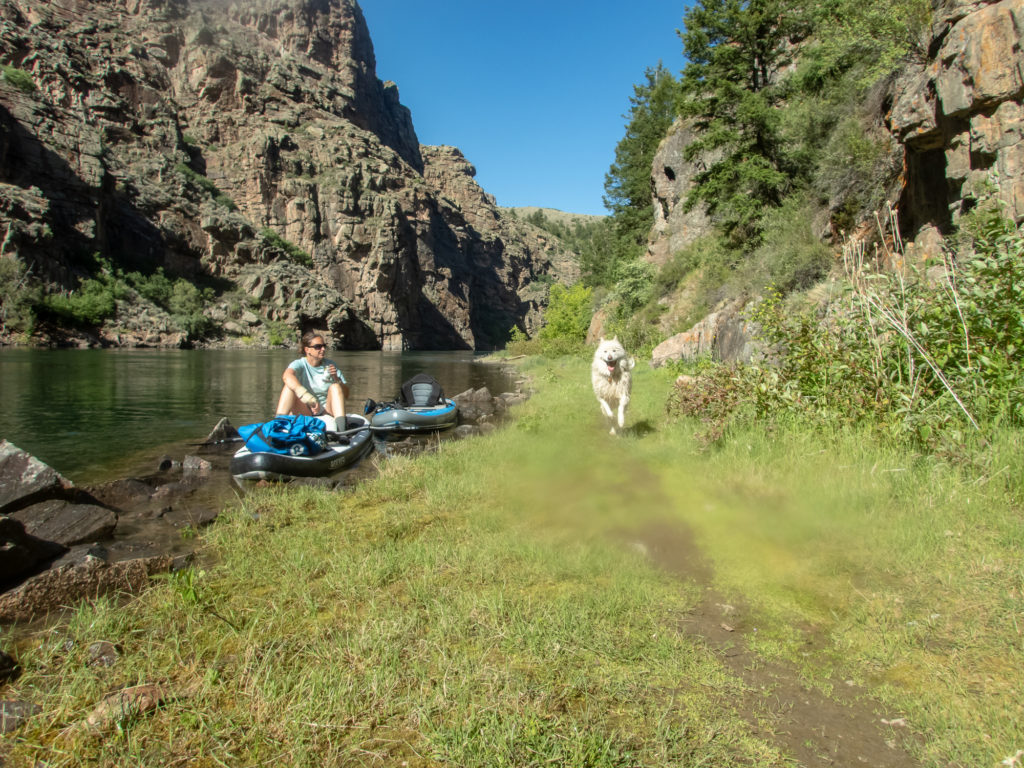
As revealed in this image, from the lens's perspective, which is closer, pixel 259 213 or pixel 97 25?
pixel 97 25

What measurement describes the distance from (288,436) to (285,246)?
3759 inches

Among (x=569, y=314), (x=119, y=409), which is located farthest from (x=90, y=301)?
(x=119, y=409)

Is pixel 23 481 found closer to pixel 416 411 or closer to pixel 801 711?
pixel 416 411

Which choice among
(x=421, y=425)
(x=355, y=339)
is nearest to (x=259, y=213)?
(x=355, y=339)

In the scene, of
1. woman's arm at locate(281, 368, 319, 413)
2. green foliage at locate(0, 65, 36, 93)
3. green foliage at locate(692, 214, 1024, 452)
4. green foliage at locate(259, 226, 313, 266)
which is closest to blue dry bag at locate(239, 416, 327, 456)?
woman's arm at locate(281, 368, 319, 413)

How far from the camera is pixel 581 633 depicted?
3229 millimetres

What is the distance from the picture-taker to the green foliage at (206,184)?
82.2m

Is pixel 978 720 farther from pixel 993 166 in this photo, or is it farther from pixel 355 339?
pixel 355 339

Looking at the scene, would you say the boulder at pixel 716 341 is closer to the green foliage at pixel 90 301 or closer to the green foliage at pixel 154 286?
the green foliage at pixel 90 301

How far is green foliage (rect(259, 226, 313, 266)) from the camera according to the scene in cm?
8806

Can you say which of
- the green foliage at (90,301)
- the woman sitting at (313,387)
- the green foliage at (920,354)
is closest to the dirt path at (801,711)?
the green foliage at (920,354)

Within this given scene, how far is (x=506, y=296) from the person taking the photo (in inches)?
6471

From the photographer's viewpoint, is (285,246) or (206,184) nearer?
(206,184)

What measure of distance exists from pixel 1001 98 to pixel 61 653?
39.1 ft
